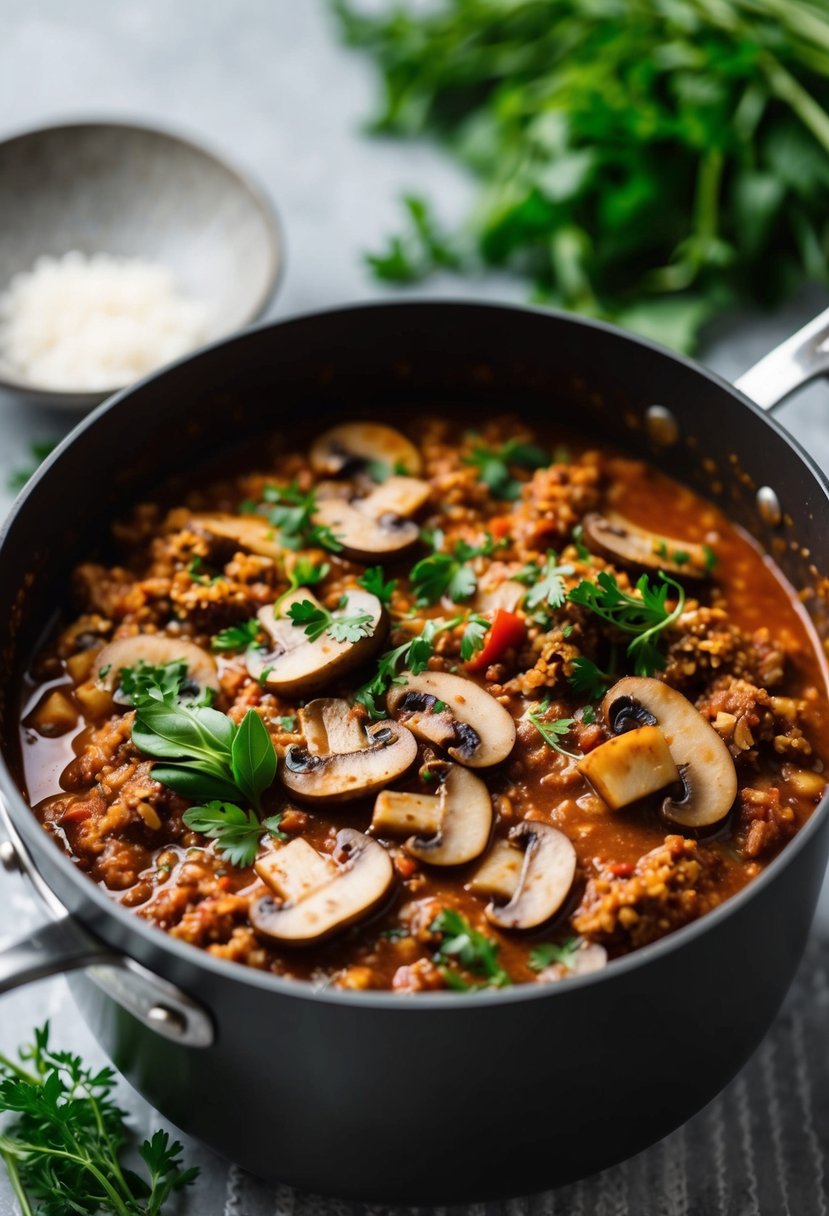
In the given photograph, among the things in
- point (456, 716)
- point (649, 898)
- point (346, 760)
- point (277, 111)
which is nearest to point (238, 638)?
point (346, 760)

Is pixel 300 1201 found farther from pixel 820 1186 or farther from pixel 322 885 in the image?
pixel 820 1186

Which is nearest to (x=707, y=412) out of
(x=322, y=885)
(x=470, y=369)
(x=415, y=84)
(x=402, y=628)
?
(x=470, y=369)

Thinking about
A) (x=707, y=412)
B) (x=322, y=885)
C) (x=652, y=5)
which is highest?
(x=652, y=5)

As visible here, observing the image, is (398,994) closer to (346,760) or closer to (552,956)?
(552,956)

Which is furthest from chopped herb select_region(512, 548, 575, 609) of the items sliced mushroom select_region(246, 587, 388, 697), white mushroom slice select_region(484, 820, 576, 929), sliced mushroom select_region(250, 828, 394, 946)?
sliced mushroom select_region(250, 828, 394, 946)

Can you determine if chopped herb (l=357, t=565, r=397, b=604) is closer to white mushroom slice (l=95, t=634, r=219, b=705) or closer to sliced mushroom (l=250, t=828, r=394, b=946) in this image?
white mushroom slice (l=95, t=634, r=219, b=705)
